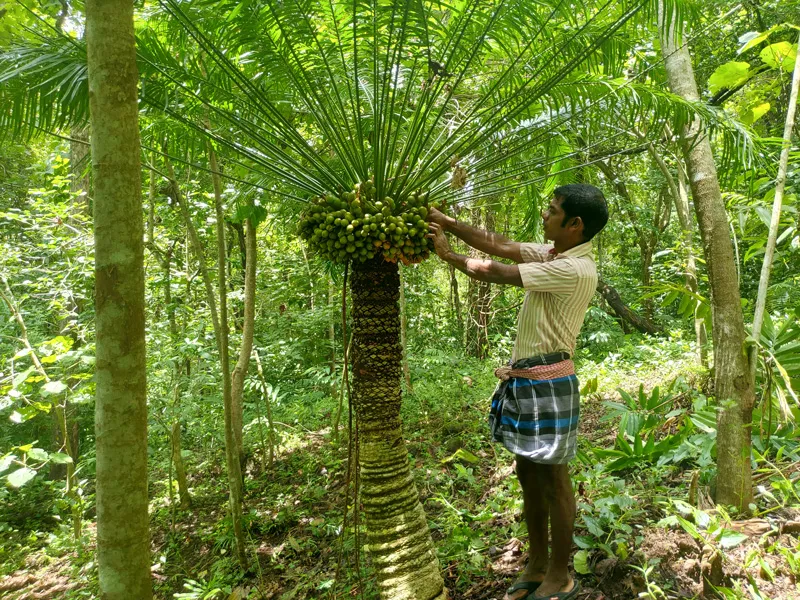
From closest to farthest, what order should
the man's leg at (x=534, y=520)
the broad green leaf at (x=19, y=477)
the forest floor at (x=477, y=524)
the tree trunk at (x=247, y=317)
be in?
the forest floor at (x=477, y=524)
the man's leg at (x=534, y=520)
the broad green leaf at (x=19, y=477)
the tree trunk at (x=247, y=317)

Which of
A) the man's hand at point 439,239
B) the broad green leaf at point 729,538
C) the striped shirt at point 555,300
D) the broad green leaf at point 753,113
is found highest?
the broad green leaf at point 753,113

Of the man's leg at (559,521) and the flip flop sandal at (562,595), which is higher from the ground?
the man's leg at (559,521)

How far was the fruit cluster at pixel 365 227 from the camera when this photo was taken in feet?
8.25

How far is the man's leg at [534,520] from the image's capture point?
2631 millimetres

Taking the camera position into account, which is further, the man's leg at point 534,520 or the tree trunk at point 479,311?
the tree trunk at point 479,311

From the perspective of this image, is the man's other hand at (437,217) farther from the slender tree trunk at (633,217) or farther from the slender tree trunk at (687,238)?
the slender tree trunk at (633,217)

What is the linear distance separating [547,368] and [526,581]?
4.00ft

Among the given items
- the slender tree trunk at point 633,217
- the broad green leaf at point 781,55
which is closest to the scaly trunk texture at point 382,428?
the broad green leaf at point 781,55

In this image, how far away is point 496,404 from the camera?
2744 millimetres

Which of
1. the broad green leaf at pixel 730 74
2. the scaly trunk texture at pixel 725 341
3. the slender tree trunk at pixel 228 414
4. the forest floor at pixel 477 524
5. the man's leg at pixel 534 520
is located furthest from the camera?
the slender tree trunk at pixel 228 414

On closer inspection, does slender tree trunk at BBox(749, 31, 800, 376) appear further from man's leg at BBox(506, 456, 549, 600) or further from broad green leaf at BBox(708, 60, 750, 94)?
man's leg at BBox(506, 456, 549, 600)

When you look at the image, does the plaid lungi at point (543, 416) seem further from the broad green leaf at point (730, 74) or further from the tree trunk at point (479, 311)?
the tree trunk at point (479, 311)

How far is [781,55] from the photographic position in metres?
2.92

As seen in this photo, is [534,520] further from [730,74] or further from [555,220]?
[730,74]
